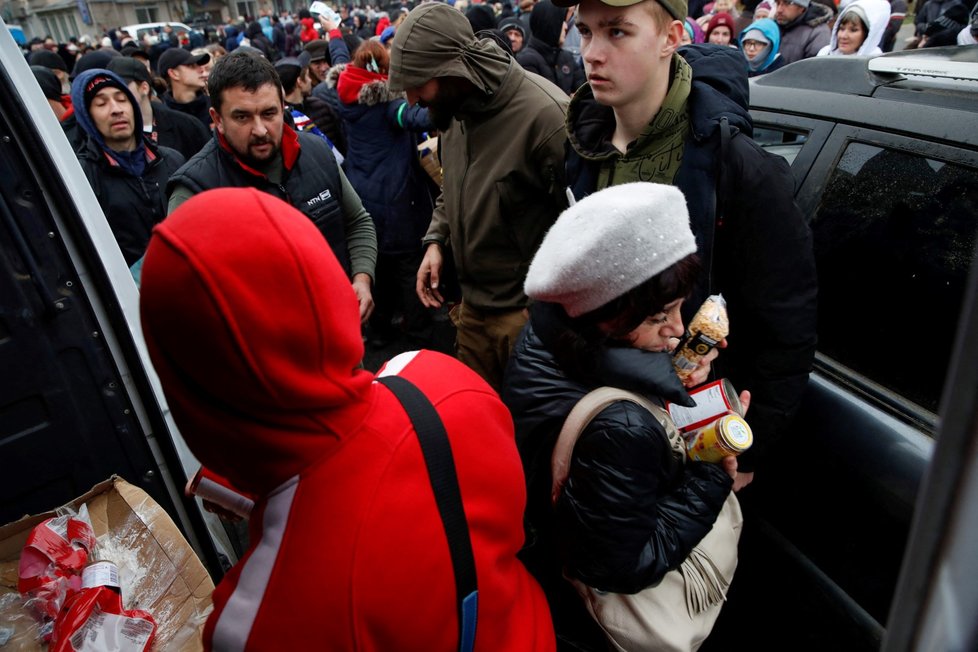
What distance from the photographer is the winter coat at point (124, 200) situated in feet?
9.56

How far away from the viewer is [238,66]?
228 cm

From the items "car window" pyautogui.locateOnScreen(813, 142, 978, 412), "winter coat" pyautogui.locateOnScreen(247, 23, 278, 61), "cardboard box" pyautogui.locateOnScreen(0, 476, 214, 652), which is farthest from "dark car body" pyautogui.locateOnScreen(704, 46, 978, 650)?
"winter coat" pyautogui.locateOnScreen(247, 23, 278, 61)

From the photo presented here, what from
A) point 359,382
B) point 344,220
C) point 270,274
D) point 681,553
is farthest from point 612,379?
point 344,220

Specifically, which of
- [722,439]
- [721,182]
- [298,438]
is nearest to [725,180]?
[721,182]

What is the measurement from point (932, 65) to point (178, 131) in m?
4.51

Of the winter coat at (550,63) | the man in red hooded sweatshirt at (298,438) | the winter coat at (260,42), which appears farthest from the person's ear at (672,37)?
the winter coat at (260,42)

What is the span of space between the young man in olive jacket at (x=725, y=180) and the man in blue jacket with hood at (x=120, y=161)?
241cm

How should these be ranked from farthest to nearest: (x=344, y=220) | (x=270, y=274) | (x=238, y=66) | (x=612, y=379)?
1. (x=344, y=220)
2. (x=238, y=66)
3. (x=612, y=379)
4. (x=270, y=274)

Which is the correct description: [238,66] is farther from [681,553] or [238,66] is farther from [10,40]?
[681,553]

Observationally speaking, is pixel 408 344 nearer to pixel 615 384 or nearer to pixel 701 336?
pixel 701 336

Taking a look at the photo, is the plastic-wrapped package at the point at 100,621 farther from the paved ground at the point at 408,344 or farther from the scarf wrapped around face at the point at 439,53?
the paved ground at the point at 408,344

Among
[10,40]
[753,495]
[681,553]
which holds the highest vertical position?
[10,40]

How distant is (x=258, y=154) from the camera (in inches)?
92.3

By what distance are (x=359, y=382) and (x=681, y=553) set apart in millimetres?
924
